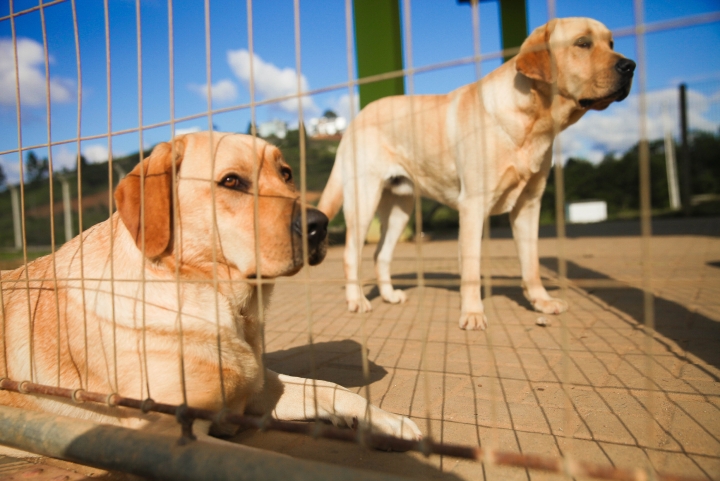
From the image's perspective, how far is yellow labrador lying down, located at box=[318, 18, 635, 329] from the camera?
9.09 feet

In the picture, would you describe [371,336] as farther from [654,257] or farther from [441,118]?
[654,257]

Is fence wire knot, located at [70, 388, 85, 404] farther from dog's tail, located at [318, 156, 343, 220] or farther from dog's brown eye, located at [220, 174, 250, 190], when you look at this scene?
dog's tail, located at [318, 156, 343, 220]

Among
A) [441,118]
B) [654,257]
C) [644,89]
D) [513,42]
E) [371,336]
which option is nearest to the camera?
[644,89]

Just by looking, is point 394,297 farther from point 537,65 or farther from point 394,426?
point 394,426

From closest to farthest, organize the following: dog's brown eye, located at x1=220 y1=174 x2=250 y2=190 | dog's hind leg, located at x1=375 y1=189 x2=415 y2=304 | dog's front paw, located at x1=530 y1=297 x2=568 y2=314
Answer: dog's brown eye, located at x1=220 y1=174 x2=250 y2=190, dog's front paw, located at x1=530 y1=297 x2=568 y2=314, dog's hind leg, located at x1=375 y1=189 x2=415 y2=304

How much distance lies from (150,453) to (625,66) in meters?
2.90

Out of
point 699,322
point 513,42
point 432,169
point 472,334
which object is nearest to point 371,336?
point 472,334

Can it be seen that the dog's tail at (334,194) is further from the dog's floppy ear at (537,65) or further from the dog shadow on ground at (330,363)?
the dog's floppy ear at (537,65)

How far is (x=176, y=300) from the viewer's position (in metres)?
1.76

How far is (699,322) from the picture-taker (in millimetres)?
2988

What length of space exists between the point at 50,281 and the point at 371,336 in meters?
1.95

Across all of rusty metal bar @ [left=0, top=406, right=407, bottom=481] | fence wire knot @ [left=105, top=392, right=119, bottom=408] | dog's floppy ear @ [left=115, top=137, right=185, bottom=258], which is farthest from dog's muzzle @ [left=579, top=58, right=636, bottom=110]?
fence wire knot @ [left=105, top=392, right=119, bottom=408]

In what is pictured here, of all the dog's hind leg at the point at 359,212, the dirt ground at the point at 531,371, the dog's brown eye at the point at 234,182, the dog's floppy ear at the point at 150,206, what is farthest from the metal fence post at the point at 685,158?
the dog's floppy ear at the point at 150,206

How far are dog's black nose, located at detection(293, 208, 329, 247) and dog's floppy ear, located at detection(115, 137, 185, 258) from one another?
0.49 metres
